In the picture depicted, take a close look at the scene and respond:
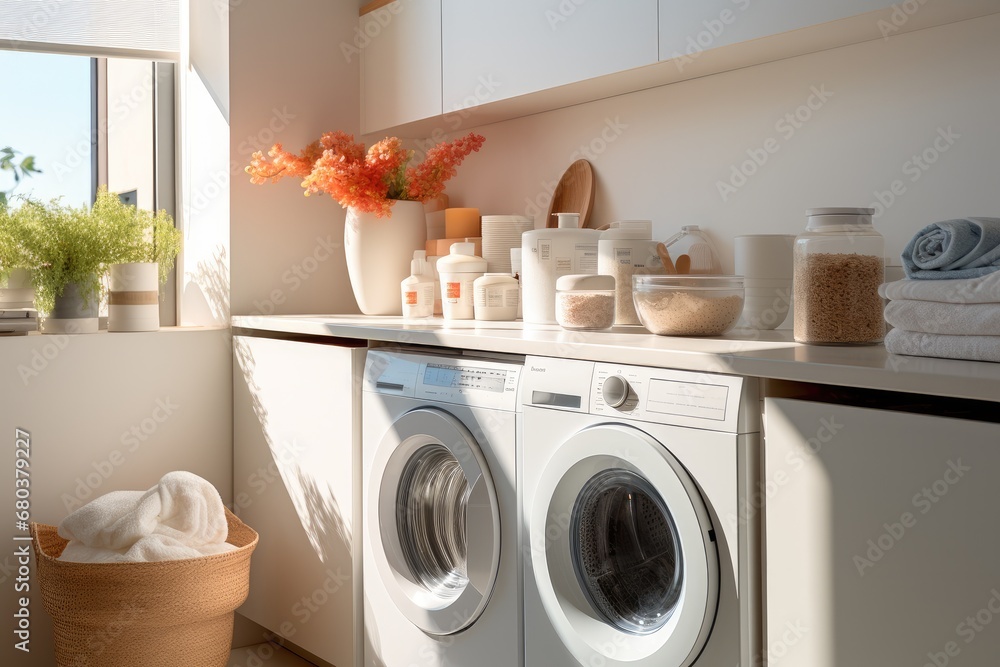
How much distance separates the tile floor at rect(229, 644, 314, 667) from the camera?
2787mm

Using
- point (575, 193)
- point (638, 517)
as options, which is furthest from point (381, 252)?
point (638, 517)

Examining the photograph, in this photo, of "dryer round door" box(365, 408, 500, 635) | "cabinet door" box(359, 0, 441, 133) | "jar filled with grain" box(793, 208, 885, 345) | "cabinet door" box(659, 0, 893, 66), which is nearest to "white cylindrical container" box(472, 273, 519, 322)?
"dryer round door" box(365, 408, 500, 635)

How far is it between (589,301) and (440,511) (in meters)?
0.63

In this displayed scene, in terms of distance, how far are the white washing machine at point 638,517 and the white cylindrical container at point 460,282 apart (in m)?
0.76

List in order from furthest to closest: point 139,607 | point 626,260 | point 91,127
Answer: point 91,127 < point 139,607 < point 626,260

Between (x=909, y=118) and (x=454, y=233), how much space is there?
1421mm

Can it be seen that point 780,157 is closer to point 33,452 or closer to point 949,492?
point 949,492

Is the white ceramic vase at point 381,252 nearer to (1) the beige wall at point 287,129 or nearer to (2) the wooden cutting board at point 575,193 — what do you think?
(1) the beige wall at point 287,129

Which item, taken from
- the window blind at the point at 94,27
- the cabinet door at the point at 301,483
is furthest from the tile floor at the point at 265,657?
the window blind at the point at 94,27

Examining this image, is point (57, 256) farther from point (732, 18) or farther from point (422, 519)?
point (732, 18)

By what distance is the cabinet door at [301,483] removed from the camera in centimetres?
238

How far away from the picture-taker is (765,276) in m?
2.00

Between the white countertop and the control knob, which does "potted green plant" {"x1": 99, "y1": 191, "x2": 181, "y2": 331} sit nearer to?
the white countertop

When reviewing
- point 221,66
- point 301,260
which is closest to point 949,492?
point 301,260
